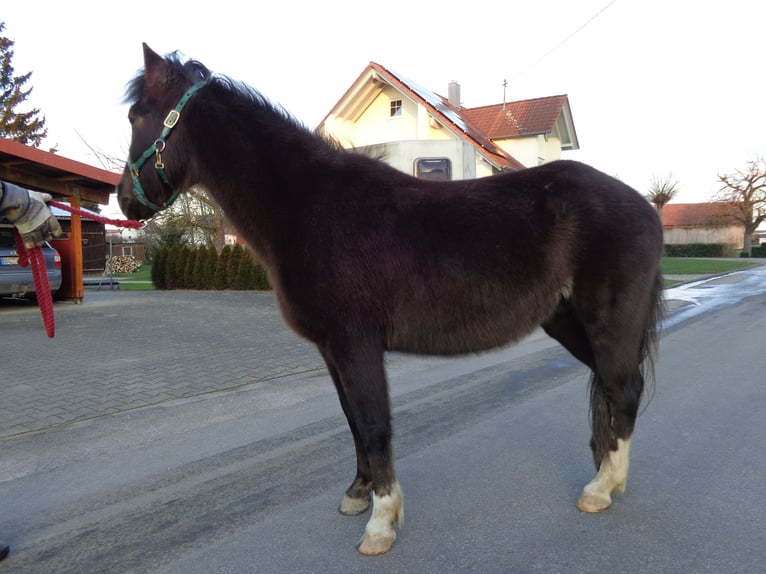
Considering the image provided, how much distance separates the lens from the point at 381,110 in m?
20.5

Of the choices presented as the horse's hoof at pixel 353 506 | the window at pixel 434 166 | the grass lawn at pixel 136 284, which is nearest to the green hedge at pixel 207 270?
the grass lawn at pixel 136 284

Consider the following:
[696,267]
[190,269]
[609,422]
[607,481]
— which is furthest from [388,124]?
[696,267]

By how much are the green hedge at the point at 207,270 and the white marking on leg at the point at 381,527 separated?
1526cm

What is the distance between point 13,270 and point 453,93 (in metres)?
21.4

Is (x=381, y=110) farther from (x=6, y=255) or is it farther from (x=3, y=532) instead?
(x=3, y=532)

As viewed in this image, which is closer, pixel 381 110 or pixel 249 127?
pixel 249 127

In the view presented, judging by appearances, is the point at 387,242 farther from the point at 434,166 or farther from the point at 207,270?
the point at 207,270

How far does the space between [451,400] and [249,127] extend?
10.9 ft

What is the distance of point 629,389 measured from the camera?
269 centimetres

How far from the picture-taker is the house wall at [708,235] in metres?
56.5

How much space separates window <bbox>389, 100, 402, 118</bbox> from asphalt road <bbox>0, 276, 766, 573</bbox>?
16927 millimetres

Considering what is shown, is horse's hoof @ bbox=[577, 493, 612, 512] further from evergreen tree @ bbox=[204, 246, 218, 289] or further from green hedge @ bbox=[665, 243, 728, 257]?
green hedge @ bbox=[665, 243, 728, 257]

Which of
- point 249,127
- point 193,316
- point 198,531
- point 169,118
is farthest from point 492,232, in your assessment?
point 193,316

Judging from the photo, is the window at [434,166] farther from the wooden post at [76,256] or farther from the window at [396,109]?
the wooden post at [76,256]
